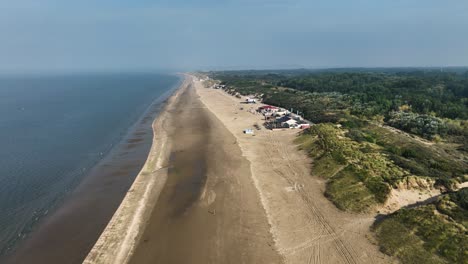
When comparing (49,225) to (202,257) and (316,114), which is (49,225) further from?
(316,114)

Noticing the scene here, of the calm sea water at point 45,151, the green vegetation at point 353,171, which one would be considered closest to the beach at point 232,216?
the green vegetation at point 353,171

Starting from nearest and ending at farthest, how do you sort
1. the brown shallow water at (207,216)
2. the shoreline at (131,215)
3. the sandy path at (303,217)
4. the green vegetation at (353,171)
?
the sandy path at (303,217) → the brown shallow water at (207,216) → the shoreline at (131,215) → the green vegetation at (353,171)

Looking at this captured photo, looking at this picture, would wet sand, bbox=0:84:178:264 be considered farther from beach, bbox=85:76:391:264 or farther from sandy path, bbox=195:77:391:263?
sandy path, bbox=195:77:391:263

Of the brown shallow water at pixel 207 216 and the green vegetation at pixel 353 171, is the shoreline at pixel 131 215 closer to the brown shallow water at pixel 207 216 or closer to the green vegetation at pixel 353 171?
the brown shallow water at pixel 207 216

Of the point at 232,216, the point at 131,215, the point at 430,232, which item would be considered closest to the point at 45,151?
the point at 131,215

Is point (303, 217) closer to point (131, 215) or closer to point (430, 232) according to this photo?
point (430, 232)

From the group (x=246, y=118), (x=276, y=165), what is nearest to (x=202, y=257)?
(x=276, y=165)
